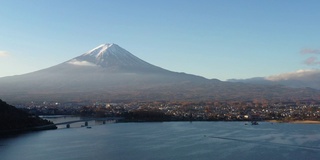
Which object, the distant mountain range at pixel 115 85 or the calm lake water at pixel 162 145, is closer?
the calm lake water at pixel 162 145

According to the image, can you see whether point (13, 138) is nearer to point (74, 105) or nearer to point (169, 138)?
point (169, 138)

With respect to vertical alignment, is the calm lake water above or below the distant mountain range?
below

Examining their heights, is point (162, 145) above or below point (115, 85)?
below

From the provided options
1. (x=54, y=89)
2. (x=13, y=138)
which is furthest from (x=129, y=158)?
(x=54, y=89)

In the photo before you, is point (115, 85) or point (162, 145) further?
point (115, 85)
